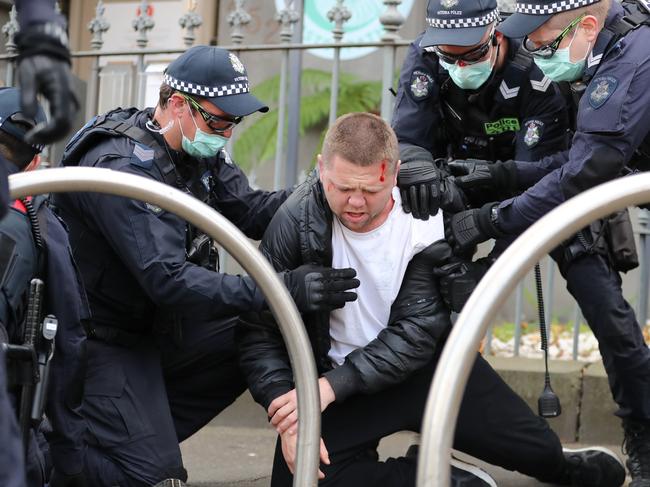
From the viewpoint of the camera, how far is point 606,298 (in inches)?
163

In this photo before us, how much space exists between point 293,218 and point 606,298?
45.8 inches

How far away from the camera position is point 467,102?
4199 mm

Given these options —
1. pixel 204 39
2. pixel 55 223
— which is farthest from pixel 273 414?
pixel 204 39

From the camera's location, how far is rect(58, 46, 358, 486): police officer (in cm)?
384

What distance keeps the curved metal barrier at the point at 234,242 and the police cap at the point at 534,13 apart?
4.43 ft

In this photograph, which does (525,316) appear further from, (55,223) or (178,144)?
(55,223)

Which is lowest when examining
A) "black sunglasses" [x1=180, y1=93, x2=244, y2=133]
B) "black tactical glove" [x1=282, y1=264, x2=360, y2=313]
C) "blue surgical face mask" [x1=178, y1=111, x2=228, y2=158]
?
"black tactical glove" [x1=282, y1=264, x2=360, y2=313]

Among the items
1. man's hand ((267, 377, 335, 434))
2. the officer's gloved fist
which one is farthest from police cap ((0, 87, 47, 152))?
the officer's gloved fist

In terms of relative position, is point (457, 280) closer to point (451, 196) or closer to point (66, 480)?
point (451, 196)

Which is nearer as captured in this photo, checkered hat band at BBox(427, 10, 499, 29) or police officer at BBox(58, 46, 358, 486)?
police officer at BBox(58, 46, 358, 486)

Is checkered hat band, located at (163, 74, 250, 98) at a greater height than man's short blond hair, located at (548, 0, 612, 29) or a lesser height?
lesser

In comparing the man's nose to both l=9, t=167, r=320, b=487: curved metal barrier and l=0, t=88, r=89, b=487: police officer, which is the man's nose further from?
l=0, t=88, r=89, b=487: police officer

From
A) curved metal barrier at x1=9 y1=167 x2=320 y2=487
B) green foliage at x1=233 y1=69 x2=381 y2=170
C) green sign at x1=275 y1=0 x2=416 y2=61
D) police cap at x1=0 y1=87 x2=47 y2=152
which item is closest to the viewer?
curved metal barrier at x1=9 y1=167 x2=320 y2=487

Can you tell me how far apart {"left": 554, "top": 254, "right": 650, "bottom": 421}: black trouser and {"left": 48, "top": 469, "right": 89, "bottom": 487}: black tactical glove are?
1847 mm
